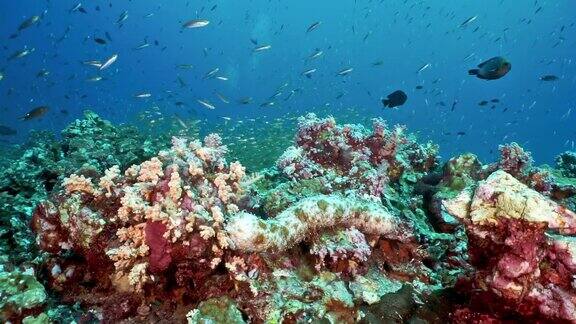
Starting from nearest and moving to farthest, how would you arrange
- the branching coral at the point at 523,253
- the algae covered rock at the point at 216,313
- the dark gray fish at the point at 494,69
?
the branching coral at the point at 523,253, the algae covered rock at the point at 216,313, the dark gray fish at the point at 494,69

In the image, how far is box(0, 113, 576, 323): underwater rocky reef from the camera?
117 inches

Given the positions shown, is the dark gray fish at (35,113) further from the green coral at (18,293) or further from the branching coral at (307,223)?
the branching coral at (307,223)

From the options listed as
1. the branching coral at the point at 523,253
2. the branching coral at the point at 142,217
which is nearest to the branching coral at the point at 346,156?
the branching coral at the point at 142,217

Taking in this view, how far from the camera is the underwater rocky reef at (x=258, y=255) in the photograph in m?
2.98

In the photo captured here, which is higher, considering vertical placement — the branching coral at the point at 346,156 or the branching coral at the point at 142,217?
the branching coral at the point at 346,156

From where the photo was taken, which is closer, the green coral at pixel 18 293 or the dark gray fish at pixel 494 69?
the green coral at pixel 18 293

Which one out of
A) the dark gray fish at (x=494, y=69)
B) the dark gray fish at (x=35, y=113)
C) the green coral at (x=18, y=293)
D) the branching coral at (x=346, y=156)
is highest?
the dark gray fish at (x=494, y=69)

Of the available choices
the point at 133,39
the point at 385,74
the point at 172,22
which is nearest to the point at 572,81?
the point at 385,74

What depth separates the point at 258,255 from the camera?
12.9 ft

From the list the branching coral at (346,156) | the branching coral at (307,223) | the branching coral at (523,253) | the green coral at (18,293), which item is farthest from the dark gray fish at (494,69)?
the green coral at (18,293)

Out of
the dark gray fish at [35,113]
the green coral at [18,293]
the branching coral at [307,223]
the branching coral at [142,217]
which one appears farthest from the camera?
the dark gray fish at [35,113]

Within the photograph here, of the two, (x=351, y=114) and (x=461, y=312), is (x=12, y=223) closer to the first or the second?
(x=461, y=312)

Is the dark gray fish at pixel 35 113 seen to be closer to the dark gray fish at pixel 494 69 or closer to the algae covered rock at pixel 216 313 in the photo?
the algae covered rock at pixel 216 313

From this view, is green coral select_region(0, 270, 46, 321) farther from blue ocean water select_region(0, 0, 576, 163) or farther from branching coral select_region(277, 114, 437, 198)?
blue ocean water select_region(0, 0, 576, 163)
